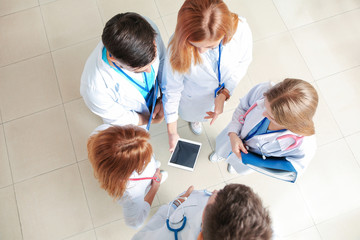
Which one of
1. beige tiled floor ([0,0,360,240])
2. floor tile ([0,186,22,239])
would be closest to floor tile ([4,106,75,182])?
beige tiled floor ([0,0,360,240])

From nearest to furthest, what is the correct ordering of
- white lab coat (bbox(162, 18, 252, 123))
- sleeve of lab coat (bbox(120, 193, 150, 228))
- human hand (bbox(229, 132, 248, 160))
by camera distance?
white lab coat (bbox(162, 18, 252, 123)) → sleeve of lab coat (bbox(120, 193, 150, 228)) → human hand (bbox(229, 132, 248, 160))

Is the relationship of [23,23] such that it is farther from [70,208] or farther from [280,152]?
[280,152]

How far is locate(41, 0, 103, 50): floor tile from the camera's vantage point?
2797 millimetres

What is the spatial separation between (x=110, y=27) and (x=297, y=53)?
2319 millimetres

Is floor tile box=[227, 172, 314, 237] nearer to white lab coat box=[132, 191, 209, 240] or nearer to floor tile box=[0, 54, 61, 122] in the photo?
white lab coat box=[132, 191, 209, 240]

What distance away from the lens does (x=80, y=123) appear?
2553 millimetres

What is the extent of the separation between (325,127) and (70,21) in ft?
10.2

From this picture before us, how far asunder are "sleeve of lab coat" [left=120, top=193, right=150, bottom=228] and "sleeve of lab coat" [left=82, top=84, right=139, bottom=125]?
0.53m

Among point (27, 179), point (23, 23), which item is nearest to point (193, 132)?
point (27, 179)

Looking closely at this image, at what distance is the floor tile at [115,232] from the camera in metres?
2.26

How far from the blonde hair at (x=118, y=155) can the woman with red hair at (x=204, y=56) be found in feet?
Answer: 1.48

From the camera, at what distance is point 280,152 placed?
1465mm

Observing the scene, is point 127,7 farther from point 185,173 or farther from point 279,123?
point 279,123

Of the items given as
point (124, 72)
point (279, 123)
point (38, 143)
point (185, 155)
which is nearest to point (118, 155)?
point (124, 72)
